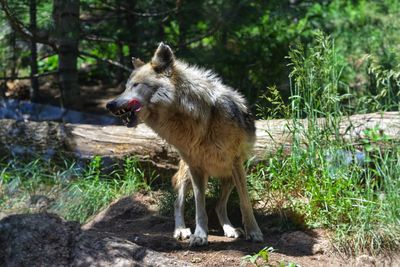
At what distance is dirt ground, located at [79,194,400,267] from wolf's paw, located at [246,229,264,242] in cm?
5

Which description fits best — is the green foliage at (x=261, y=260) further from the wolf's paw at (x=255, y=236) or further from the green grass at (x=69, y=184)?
the green grass at (x=69, y=184)

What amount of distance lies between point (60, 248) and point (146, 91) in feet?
5.27

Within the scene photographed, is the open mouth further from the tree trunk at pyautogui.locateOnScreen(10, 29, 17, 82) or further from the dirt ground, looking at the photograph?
the tree trunk at pyautogui.locateOnScreen(10, 29, 17, 82)

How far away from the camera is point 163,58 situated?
18.7ft

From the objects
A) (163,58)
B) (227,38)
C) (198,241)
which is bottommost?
(198,241)

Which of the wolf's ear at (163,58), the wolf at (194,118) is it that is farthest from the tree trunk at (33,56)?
the wolf's ear at (163,58)

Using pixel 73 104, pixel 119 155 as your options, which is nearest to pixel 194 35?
pixel 73 104

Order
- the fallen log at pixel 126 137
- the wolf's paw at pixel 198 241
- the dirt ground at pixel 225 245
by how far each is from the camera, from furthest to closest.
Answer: the fallen log at pixel 126 137 → the wolf's paw at pixel 198 241 → the dirt ground at pixel 225 245

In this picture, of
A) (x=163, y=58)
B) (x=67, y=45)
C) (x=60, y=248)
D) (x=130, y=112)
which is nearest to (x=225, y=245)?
(x=130, y=112)

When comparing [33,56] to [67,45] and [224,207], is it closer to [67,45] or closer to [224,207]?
[67,45]

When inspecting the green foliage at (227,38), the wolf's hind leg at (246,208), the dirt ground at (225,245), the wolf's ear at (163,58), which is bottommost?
the dirt ground at (225,245)

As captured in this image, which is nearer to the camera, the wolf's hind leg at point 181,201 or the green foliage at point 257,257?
the green foliage at point 257,257

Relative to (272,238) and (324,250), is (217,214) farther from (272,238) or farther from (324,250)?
(324,250)

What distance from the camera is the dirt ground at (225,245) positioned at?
16.8 feet
